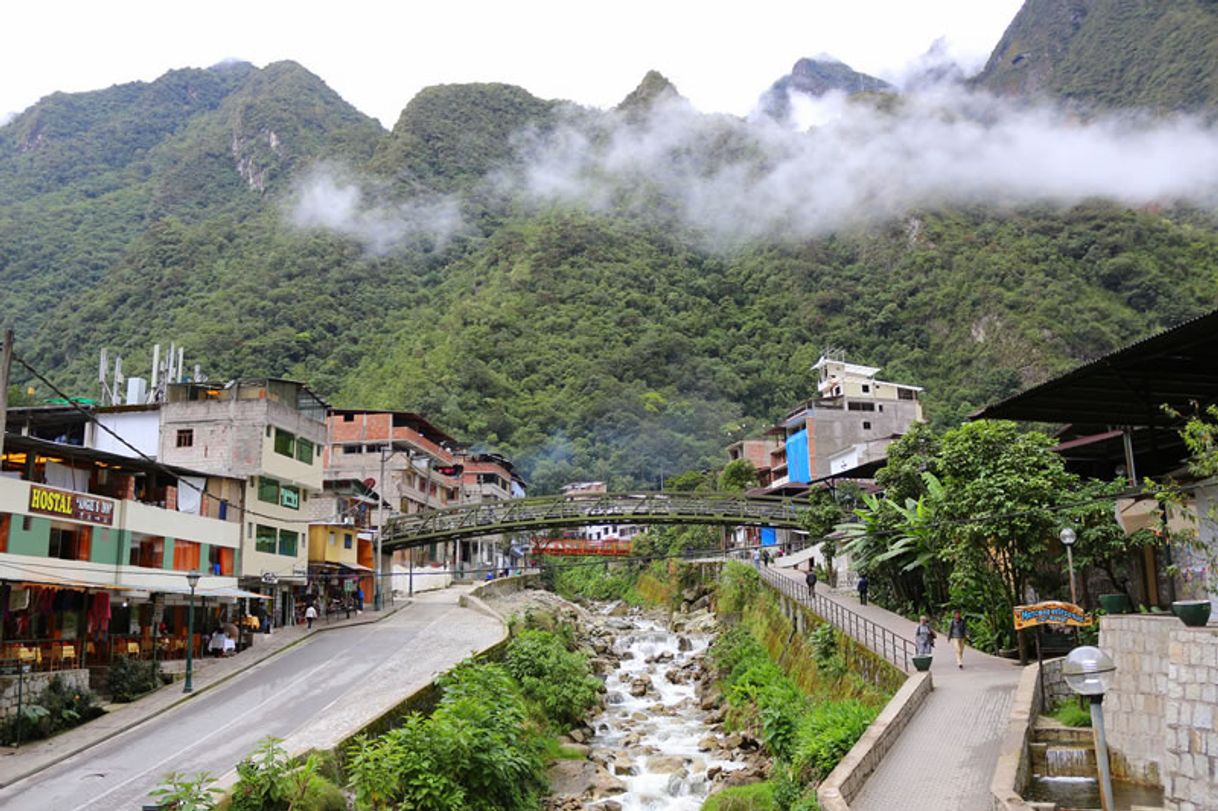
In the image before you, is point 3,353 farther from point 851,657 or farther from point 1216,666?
point 851,657

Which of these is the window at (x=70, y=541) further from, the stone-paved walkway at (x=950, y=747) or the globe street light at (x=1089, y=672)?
the globe street light at (x=1089, y=672)

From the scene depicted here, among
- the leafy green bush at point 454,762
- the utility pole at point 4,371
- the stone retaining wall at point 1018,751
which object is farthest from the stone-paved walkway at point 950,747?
the utility pole at point 4,371

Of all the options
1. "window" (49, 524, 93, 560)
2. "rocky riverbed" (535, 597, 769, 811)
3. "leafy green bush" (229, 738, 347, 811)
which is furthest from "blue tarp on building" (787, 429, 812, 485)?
"leafy green bush" (229, 738, 347, 811)

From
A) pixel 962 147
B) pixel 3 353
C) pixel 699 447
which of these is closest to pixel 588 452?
pixel 699 447

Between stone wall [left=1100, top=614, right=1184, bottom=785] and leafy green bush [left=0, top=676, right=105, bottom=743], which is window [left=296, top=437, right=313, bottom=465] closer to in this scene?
leafy green bush [left=0, top=676, right=105, bottom=743]

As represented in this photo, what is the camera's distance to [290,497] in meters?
42.7

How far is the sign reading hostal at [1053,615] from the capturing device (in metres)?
20.0

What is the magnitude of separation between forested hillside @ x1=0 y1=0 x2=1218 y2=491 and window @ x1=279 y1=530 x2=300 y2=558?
5370 centimetres

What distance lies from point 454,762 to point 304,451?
26098 millimetres

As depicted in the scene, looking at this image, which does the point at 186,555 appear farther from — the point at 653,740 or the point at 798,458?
the point at 798,458

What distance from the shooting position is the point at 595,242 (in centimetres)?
14438

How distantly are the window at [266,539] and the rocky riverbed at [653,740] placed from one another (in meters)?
14.4

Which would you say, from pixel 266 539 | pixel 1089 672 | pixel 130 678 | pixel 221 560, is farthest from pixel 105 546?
pixel 1089 672

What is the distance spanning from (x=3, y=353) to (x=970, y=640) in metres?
24.1
